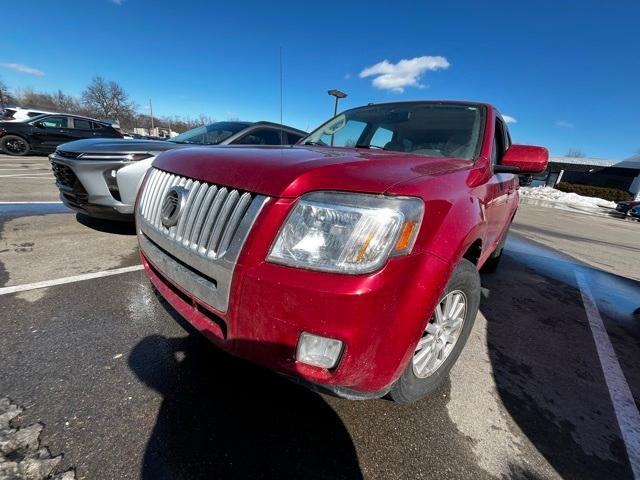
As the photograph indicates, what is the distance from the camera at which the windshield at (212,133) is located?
4605mm

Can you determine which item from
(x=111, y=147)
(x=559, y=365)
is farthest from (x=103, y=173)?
(x=559, y=365)

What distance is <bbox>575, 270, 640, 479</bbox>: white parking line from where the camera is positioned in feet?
5.92

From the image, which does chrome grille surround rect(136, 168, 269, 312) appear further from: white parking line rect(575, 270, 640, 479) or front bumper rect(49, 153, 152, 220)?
white parking line rect(575, 270, 640, 479)

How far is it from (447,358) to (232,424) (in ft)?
4.26

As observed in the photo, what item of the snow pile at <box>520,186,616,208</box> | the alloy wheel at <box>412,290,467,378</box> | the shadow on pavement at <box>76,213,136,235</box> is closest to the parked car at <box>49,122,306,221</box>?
the shadow on pavement at <box>76,213,136,235</box>

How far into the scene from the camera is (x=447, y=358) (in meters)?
2.02

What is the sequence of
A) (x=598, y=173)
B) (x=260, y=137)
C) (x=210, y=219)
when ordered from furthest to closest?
(x=598, y=173) < (x=260, y=137) < (x=210, y=219)

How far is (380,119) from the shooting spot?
3.16m

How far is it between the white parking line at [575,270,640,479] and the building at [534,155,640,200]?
39.0m

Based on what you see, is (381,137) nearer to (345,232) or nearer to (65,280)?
(345,232)

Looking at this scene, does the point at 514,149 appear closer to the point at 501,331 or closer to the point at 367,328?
→ the point at 501,331

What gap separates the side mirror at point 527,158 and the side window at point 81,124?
1515 centimetres

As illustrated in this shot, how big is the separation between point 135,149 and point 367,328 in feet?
11.9

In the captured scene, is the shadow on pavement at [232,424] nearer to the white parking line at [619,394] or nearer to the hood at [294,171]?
the hood at [294,171]
